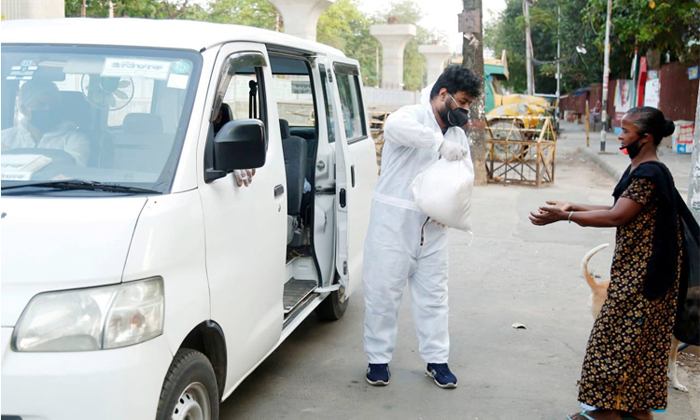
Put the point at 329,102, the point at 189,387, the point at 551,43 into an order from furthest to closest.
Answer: the point at 551,43 → the point at 329,102 → the point at 189,387

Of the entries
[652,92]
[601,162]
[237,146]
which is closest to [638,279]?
[237,146]

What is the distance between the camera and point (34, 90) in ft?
11.2

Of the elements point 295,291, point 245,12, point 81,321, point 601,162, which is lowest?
point 601,162

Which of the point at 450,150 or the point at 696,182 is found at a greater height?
the point at 450,150

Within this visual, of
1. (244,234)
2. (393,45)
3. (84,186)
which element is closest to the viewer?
(84,186)

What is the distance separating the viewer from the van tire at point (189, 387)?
2.95 meters

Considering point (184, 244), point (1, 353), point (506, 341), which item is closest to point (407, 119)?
point (184, 244)

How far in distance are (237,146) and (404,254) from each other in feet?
5.35

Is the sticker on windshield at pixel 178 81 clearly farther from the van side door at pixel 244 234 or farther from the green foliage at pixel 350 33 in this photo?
the green foliage at pixel 350 33

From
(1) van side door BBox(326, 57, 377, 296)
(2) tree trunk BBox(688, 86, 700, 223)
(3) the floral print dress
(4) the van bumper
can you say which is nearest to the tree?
(1) van side door BBox(326, 57, 377, 296)

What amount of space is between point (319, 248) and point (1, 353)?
2937mm

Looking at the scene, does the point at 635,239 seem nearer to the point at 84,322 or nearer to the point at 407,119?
the point at 407,119

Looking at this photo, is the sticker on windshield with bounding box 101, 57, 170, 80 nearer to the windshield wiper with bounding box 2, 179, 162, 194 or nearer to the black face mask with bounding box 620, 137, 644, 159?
the windshield wiper with bounding box 2, 179, 162, 194

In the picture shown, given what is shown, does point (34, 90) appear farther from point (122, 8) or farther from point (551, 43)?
point (551, 43)
